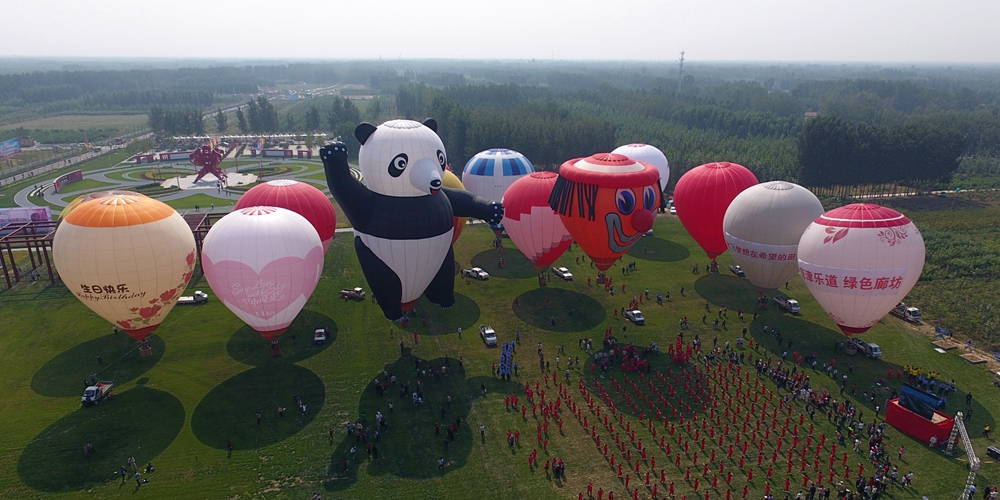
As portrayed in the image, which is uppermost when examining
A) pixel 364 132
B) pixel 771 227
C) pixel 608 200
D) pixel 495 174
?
pixel 364 132

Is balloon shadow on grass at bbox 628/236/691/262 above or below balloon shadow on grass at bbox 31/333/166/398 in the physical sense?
below

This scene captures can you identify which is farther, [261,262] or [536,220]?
[536,220]

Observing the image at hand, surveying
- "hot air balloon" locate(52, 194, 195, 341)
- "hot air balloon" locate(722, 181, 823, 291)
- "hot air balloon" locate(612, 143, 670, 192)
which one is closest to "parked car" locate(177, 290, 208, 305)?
"hot air balloon" locate(52, 194, 195, 341)

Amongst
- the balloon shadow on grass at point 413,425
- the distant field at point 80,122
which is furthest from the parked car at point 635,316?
the distant field at point 80,122

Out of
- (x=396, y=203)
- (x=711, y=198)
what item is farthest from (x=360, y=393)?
(x=711, y=198)

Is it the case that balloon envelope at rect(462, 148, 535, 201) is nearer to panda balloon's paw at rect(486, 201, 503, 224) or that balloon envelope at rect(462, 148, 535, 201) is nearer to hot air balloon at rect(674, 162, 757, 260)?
hot air balloon at rect(674, 162, 757, 260)

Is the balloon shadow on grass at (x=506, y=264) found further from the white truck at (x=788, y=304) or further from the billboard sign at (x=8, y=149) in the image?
the billboard sign at (x=8, y=149)

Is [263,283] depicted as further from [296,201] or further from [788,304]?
[788,304]
